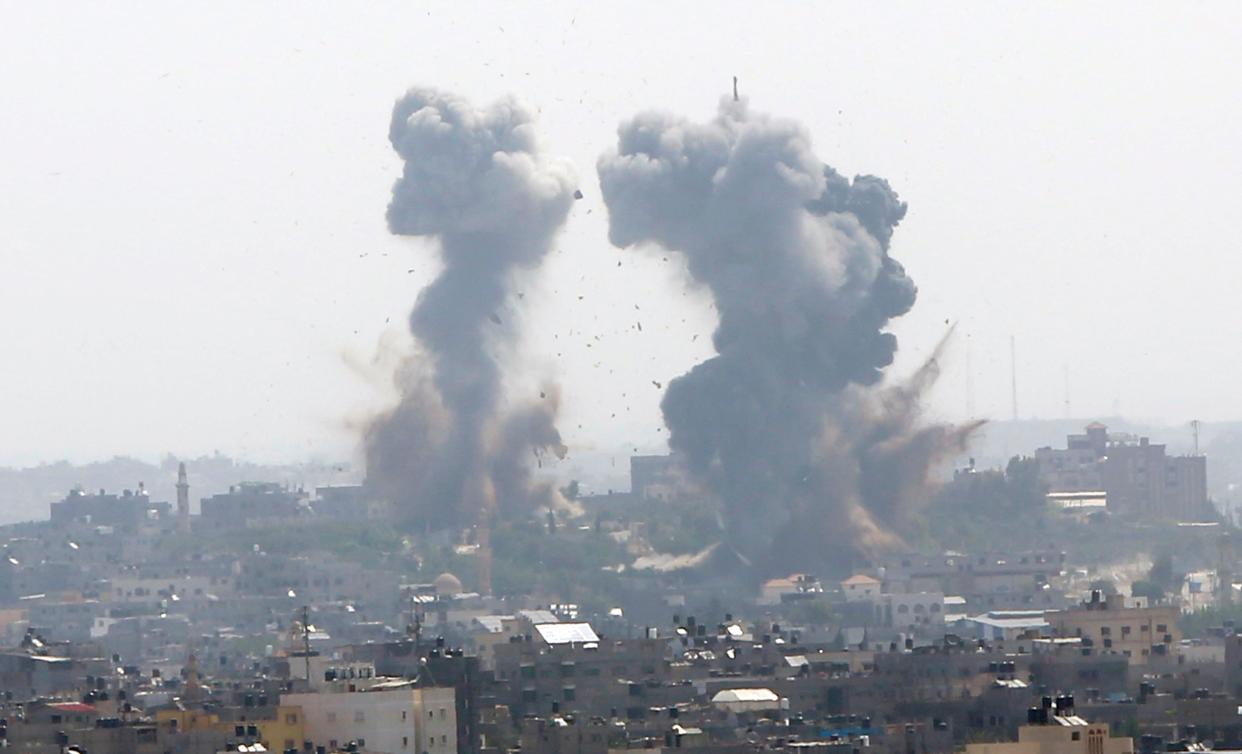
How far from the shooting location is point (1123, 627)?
100m

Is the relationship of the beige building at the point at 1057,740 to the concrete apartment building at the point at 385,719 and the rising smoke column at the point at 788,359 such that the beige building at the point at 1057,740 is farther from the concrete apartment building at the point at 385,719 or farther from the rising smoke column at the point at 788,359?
the rising smoke column at the point at 788,359

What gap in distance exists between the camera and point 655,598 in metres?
142

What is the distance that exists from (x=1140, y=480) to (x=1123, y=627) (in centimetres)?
8767

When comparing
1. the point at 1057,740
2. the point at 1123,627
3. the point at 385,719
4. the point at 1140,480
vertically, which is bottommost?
the point at 1057,740

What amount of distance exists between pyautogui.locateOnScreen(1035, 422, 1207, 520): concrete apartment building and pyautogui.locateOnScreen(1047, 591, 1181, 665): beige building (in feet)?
250

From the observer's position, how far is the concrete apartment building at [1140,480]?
183125mm

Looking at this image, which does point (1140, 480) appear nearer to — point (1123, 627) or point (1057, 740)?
point (1123, 627)

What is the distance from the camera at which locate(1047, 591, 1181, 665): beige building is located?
9650 centimetres

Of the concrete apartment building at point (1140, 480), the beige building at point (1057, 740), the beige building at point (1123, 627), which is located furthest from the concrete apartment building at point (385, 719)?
the concrete apartment building at point (1140, 480)

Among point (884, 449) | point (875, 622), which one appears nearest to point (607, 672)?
point (875, 622)

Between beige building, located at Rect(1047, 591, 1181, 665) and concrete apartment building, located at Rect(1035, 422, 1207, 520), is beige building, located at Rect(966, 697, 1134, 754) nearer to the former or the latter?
beige building, located at Rect(1047, 591, 1181, 665)

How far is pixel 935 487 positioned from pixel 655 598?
67.0ft

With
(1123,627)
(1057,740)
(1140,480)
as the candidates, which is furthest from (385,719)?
(1140,480)

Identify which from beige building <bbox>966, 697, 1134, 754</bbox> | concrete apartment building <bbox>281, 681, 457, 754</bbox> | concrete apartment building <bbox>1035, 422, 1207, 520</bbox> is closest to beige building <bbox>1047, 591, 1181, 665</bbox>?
concrete apartment building <bbox>281, 681, 457, 754</bbox>
